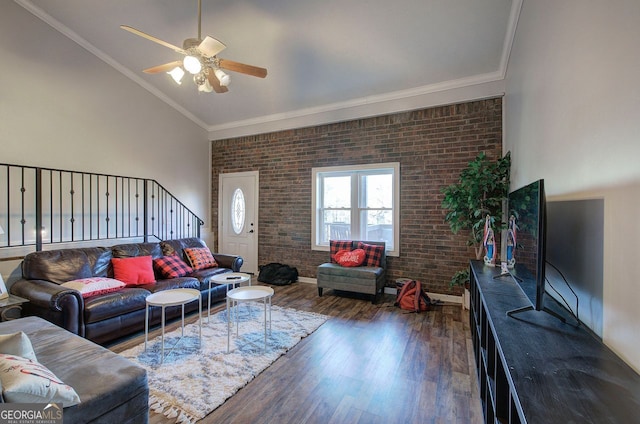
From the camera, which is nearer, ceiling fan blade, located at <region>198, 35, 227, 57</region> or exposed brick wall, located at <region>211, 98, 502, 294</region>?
ceiling fan blade, located at <region>198, 35, 227, 57</region>

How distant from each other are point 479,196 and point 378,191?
62.2 inches

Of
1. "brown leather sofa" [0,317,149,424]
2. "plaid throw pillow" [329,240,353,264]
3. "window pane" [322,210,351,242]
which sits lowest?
"brown leather sofa" [0,317,149,424]

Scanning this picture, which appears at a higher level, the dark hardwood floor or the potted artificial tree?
the potted artificial tree

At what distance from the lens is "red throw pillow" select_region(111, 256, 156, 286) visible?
3.27 m

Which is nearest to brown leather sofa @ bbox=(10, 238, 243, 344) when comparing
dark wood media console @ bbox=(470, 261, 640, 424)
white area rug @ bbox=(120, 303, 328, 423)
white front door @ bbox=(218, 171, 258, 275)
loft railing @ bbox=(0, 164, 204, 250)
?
white area rug @ bbox=(120, 303, 328, 423)

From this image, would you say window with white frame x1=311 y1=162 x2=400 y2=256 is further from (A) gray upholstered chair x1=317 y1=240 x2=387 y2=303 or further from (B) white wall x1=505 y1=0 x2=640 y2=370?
(B) white wall x1=505 y1=0 x2=640 y2=370

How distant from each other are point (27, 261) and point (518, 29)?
17.7ft

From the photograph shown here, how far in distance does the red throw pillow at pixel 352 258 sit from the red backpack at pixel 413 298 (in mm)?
726

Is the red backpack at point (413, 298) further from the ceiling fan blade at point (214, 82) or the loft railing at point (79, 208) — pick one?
the loft railing at point (79, 208)

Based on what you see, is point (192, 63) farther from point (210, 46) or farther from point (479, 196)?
point (479, 196)

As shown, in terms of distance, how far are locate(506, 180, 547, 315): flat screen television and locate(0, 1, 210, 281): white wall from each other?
5.12m

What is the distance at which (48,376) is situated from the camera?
47.4 inches

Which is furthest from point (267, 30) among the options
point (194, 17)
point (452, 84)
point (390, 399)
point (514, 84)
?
point (390, 399)

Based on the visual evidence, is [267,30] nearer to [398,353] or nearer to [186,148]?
[186,148]
